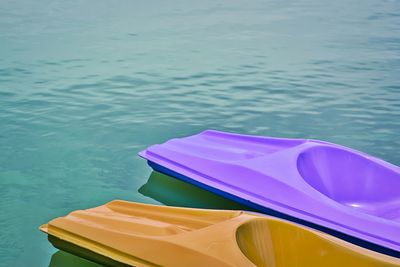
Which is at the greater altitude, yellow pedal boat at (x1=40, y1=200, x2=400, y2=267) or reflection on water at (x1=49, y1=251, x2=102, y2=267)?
yellow pedal boat at (x1=40, y1=200, x2=400, y2=267)

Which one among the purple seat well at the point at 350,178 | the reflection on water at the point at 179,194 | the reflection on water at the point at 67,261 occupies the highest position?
the purple seat well at the point at 350,178

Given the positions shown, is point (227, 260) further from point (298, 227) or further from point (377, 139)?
point (377, 139)

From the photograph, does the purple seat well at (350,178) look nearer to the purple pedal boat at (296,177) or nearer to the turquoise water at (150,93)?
the purple pedal boat at (296,177)

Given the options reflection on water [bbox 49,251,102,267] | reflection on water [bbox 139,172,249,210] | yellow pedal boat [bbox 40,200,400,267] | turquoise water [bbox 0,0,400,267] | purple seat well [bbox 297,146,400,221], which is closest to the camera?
yellow pedal boat [bbox 40,200,400,267]

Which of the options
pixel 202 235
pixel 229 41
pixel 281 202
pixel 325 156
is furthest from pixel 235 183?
pixel 229 41

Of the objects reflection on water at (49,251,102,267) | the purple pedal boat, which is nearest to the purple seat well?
the purple pedal boat

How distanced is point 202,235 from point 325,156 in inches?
47.7

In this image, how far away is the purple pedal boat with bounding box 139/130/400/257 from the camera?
264cm

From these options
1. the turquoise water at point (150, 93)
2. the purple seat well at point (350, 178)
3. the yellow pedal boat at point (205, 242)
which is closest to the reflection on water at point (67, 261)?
the turquoise water at point (150, 93)

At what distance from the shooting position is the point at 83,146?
13.5 ft

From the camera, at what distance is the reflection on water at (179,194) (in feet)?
10.5

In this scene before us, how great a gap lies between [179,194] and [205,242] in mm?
1172

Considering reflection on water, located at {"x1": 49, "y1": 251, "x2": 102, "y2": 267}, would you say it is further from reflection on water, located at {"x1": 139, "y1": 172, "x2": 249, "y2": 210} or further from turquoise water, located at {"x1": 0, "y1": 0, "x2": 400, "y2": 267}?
reflection on water, located at {"x1": 139, "y1": 172, "x2": 249, "y2": 210}

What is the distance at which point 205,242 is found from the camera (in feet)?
7.18
